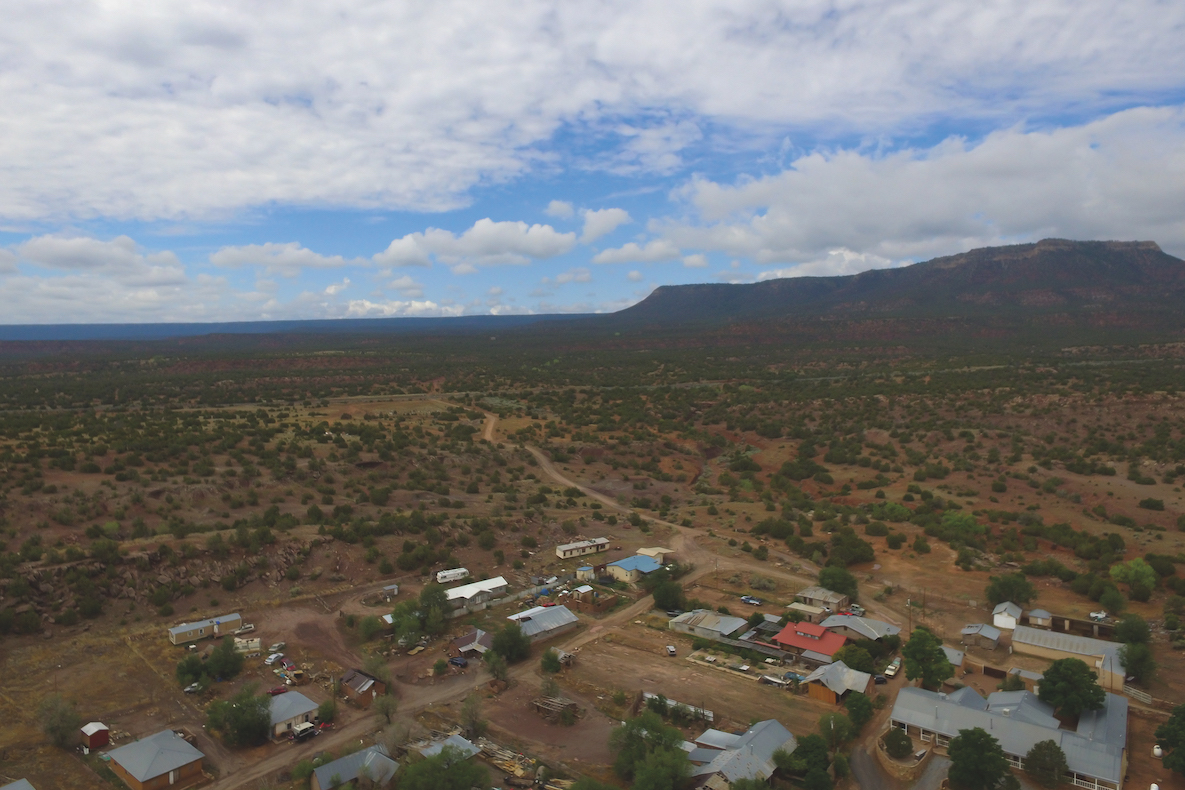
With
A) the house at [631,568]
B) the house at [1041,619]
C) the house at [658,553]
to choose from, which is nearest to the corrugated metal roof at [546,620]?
the house at [631,568]

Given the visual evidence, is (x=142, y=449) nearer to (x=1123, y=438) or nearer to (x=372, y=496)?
(x=372, y=496)

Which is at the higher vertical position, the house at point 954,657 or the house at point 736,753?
the house at point 736,753

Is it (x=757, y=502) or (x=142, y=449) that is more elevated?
(x=142, y=449)

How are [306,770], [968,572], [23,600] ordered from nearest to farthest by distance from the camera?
[306,770] → [23,600] → [968,572]

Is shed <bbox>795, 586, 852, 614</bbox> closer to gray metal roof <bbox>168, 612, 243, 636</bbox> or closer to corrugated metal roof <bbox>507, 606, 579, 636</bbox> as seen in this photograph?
corrugated metal roof <bbox>507, 606, 579, 636</bbox>

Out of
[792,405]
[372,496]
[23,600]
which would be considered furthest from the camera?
[792,405]

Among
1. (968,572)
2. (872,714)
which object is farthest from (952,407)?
(872,714)

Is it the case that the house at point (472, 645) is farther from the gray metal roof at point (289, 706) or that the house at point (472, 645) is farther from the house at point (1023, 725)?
the house at point (1023, 725)
